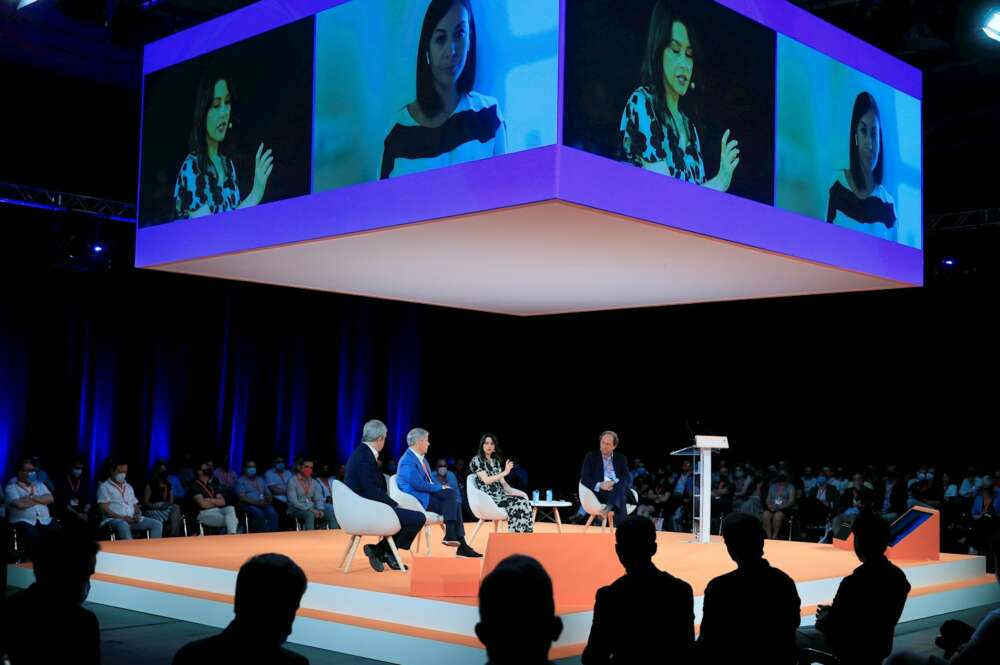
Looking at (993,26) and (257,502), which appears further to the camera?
(257,502)

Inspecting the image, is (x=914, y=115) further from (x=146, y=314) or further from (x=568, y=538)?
(x=146, y=314)

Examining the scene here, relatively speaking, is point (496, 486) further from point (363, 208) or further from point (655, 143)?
point (655, 143)

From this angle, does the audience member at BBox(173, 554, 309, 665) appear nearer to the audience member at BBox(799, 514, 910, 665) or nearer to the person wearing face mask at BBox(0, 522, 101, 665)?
the person wearing face mask at BBox(0, 522, 101, 665)

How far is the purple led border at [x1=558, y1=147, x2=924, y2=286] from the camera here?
5.95 m

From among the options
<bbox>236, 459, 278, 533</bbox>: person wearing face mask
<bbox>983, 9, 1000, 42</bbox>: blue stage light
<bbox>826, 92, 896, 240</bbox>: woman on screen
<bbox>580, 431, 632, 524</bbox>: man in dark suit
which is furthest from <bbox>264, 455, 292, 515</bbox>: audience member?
<bbox>983, 9, 1000, 42</bbox>: blue stage light

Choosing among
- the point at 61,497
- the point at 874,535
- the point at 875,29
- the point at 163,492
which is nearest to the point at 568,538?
the point at 874,535

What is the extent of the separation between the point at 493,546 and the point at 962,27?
6.05 metres

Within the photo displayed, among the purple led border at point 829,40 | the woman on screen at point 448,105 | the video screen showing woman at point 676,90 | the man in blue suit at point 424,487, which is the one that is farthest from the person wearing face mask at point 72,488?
the purple led border at point 829,40

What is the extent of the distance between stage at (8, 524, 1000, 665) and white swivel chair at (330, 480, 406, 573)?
270mm

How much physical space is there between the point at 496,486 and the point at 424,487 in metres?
1.22

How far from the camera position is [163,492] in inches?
451

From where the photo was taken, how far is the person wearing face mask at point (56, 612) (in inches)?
94.6

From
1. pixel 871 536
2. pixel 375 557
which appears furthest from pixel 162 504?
pixel 871 536

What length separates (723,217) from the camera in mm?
6922
